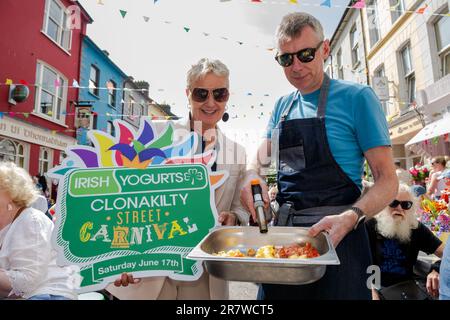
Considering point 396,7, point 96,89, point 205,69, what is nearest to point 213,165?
point 205,69

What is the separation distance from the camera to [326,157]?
123cm

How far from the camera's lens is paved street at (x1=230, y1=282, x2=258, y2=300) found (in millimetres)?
3104

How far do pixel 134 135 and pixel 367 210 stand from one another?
100cm

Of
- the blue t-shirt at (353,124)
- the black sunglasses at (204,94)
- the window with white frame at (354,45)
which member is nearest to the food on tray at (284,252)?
the blue t-shirt at (353,124)

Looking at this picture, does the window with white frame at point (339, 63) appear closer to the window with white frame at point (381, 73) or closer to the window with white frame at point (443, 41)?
the window with white frame at point (381, 73)

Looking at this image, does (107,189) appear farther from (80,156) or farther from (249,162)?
(249,162)

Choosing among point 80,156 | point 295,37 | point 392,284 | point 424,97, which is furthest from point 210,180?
point 424,97

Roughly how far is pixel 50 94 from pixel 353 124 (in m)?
10.0

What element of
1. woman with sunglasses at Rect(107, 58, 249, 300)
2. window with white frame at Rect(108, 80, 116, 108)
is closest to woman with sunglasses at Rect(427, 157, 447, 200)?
woman with sunglasses at Rect(107, 58, 249, 300)

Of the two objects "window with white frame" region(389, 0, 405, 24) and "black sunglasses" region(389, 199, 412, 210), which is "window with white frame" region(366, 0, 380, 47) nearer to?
"window with white frame" region(389, 0, 405, 24)

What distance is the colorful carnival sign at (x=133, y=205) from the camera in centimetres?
118

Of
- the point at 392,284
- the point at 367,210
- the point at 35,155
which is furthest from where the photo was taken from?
the point at 35,155

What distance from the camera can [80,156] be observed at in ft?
4.10

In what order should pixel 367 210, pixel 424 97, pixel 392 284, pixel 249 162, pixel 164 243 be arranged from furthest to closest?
pixel 424 97 → pixel 392 284 → pixel 249 162 → pixel 164 243 → pixel 367 210
